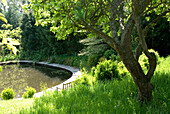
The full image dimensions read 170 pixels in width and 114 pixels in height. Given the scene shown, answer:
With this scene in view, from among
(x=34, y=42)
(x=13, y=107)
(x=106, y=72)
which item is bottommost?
(x=13, y=107)

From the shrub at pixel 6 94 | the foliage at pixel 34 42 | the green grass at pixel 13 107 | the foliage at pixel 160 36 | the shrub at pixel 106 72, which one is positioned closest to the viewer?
the green grass at pixel 13 107

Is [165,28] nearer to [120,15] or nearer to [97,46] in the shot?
[97,46]

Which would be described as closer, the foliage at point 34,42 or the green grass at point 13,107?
the green grass at point 13,107

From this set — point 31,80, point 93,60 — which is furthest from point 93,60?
point 31,80

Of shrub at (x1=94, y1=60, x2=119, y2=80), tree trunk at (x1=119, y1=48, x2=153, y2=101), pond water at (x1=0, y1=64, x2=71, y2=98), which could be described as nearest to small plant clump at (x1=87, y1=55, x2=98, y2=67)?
pond water at (x1=0, y1=64, x2=71, y2=98)

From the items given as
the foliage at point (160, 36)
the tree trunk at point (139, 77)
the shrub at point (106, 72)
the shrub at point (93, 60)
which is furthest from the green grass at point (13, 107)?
the foliage at point (160, 36)

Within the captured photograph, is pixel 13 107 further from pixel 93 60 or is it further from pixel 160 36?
pixel 160 36

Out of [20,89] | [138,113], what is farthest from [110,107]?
[20,89]

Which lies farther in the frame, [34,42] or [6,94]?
[34,42]

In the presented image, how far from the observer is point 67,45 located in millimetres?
20703

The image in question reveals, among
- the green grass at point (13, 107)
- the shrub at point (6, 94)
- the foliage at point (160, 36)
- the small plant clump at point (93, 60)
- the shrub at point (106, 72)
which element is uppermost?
the foliage at point (160, 36)

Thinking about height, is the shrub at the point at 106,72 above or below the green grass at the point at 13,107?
above

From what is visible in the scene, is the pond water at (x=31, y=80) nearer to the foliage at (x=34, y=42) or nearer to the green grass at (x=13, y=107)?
the green grass at (x=13, y=107)

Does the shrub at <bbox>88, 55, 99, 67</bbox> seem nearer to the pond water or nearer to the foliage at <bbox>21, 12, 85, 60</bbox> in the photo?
the pond water
